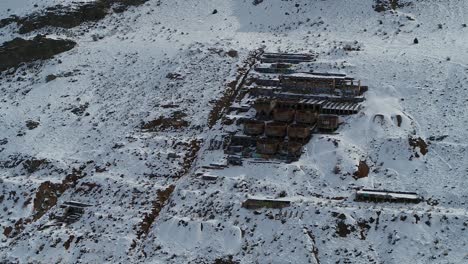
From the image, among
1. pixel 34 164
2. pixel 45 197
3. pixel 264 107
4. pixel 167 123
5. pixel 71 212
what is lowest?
pixel 71 212

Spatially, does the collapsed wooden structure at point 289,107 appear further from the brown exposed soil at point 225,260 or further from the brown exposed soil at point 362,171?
the brown exposed soil at point 225,260

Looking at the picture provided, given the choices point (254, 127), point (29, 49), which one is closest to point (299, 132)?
point (254, 127)

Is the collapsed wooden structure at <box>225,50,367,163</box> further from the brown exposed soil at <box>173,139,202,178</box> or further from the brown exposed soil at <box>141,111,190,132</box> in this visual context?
the brown exposed soil at <box>141,111,190,132</box>

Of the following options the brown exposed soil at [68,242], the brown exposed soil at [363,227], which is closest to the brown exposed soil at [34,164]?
the brown exposed soil at [68,242]

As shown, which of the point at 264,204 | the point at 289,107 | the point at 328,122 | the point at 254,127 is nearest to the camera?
the point at 264,204

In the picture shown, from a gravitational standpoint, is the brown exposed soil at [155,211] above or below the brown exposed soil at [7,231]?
above

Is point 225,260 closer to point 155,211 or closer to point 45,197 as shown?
point 155,211

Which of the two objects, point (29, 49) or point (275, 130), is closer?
point (275, 130)

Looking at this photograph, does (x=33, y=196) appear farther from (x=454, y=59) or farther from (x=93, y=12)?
(x=454, y=59)
